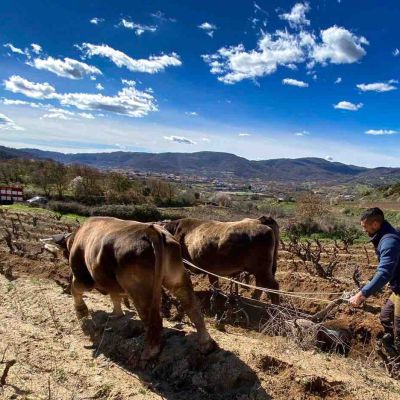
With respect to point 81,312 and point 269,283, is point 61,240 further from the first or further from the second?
point 269,283

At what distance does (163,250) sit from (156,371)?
1688 millimetres

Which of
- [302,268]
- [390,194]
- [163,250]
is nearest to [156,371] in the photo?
[163,250]

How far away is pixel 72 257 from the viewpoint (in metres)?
7.65

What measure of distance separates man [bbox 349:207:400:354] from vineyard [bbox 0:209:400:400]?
1.50ft

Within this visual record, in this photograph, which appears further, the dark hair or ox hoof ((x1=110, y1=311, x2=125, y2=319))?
ox hoof ((x1=110, y1=311, x2=125, y2=319))

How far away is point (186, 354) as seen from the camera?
6270mm

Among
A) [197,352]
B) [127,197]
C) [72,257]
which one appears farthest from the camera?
[127,197]

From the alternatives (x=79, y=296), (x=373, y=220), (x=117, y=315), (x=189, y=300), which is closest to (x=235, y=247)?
(x=117, y=315)

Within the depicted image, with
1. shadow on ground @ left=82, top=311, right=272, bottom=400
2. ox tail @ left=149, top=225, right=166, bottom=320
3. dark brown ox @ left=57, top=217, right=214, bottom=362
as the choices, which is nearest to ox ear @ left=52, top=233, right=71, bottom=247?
dark brown ox @ left=57, top=217, right=214, bottom=362

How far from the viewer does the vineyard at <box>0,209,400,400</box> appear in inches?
214

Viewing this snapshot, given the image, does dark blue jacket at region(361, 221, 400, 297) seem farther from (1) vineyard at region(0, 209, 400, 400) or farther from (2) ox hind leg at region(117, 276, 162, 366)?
(2) ox hind leg at region(117, 276, 162, 366)

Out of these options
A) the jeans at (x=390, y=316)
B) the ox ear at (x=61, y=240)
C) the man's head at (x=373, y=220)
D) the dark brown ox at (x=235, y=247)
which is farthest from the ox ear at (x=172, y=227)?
the man's head at (x=373, y=220)

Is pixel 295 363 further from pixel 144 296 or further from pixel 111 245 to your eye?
pixel 111 245

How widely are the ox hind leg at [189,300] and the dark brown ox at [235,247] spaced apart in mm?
3024
